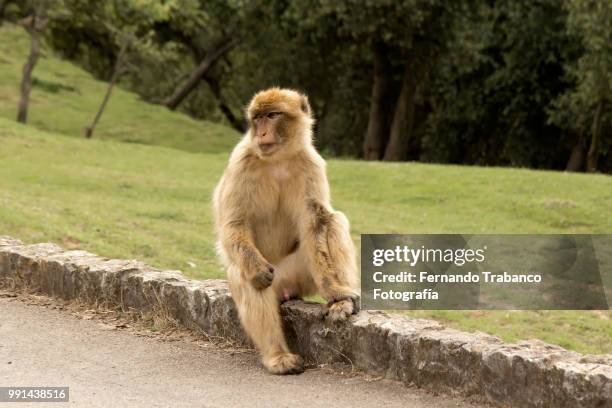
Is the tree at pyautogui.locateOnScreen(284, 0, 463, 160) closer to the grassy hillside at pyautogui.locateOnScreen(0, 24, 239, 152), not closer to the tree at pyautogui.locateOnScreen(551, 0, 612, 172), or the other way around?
the tree at pyautogui.locateOnScreen(551, 0, 612, 172)

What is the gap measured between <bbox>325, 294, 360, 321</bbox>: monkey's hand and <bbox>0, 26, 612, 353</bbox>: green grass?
410 centimetres

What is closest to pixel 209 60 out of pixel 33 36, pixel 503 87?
pixel 33 36

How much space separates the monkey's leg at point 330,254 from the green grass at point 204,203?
3.94 meters

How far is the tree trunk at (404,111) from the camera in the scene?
28.9m

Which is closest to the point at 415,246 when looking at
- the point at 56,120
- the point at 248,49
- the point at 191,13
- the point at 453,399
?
the point at 453,399

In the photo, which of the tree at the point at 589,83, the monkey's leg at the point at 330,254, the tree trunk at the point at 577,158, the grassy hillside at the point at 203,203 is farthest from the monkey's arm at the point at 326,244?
the tree trunk at the point at 577,158

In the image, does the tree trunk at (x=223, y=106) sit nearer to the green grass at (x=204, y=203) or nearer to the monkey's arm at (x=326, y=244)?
the green grass at (x=204, y=203)

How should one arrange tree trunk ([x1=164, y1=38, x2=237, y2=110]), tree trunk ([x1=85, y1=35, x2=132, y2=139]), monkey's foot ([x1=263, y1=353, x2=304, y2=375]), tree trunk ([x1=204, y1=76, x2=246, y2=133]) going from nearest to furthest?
monkey's foot ([x1=263, y1=353, x2=304, y2=375]) → tree trunk ([x1=85, y1=35, x2=132, y2=139]) → tree trunk ([x1=164, y1=38, x2=237, y2=110]) → tree trunk ([x1=204, y1=76, x2=246, y2=133])

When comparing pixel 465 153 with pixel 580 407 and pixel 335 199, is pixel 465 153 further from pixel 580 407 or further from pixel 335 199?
pixel 580 407

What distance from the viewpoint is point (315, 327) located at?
6531 millimetres

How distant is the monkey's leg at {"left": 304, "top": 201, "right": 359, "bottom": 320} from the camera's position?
21.3 ft

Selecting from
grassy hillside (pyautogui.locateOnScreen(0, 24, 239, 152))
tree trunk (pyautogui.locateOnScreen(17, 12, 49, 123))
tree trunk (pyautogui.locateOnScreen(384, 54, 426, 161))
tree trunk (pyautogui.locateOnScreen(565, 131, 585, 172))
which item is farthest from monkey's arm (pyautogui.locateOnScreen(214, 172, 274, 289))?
tree trunk (pyautogui.locateOnScreen(565, 131, 585, 172))

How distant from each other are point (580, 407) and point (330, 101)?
1238 inches

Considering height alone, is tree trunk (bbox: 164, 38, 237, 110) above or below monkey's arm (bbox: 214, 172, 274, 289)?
above
